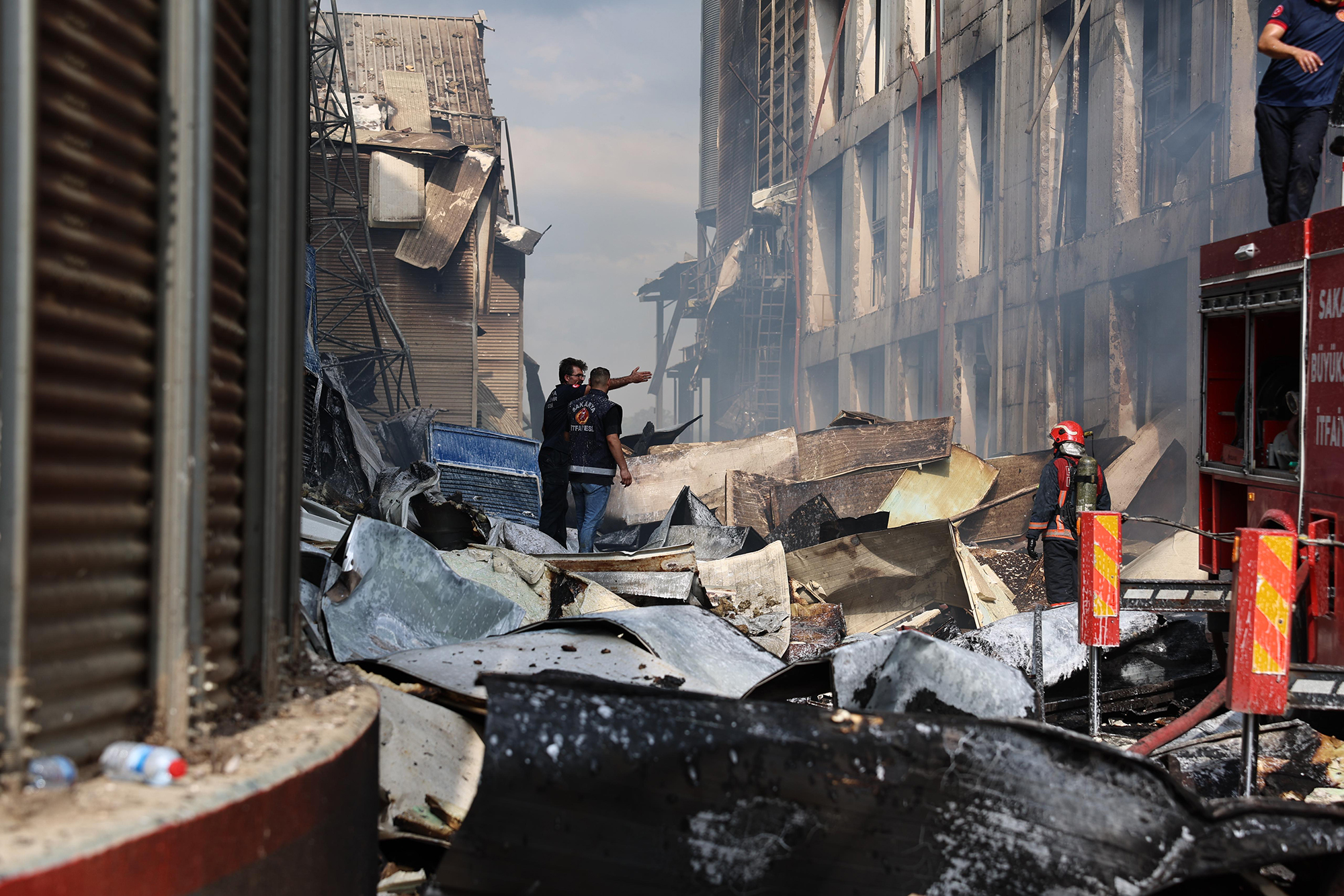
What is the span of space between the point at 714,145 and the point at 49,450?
3596 centimetres

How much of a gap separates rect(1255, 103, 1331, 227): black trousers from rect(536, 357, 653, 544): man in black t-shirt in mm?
4386

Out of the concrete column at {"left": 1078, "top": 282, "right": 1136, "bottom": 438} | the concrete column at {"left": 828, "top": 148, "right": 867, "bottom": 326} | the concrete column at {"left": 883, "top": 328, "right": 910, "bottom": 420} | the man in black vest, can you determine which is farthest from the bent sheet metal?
the concrete column at {"left": 828, "top": 148, "right": 867, "bottom": 326}

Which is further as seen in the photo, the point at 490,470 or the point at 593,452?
the point at 490,470

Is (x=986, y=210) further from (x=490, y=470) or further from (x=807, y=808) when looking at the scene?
(x=807, y=808)

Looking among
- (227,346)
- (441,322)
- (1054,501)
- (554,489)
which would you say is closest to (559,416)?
(554,489)

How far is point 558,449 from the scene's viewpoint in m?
8.15

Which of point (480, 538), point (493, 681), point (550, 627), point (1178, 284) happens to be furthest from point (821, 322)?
point (493, 681)

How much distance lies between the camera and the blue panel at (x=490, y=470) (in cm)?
966

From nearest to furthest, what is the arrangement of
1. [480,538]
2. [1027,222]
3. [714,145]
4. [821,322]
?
[480,538] → [1027,222] → [821,322] → [714,145]

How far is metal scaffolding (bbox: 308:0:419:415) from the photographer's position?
1673 centimetres

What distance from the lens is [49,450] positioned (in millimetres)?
1422

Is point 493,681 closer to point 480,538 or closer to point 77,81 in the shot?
point 77,81

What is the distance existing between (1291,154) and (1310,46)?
1.71 feet

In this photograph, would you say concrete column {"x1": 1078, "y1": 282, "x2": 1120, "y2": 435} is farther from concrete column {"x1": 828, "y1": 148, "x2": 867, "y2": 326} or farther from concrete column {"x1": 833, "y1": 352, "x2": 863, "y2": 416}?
concrete column {"x1": 828, "y1": 148, "x2": 867, "y2": 326}
